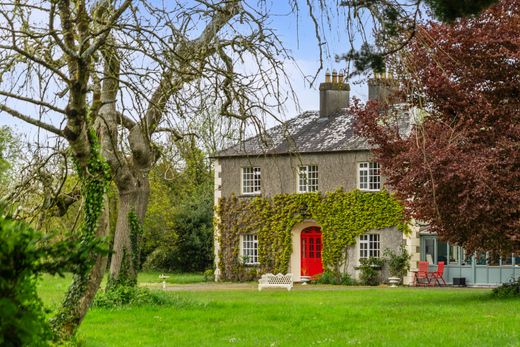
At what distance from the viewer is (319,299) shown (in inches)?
1073

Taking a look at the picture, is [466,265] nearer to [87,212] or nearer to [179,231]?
[179,231]

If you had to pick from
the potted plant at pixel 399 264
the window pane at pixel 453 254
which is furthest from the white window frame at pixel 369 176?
the window pane at pixel 453 254

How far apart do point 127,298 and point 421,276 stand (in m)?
16.3

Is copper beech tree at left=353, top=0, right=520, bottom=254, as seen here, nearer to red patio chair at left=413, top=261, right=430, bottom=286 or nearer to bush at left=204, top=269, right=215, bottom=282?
red patio chair at left=413, top=261, right=430, bottom=286

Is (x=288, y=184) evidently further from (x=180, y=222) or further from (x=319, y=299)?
(x=319, y=299)

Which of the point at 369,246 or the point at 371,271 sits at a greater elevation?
the point at 369,246

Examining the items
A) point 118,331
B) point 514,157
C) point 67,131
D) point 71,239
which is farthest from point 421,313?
point 71,239

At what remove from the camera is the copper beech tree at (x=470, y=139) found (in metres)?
A: 23.6

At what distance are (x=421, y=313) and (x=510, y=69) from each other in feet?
25.0

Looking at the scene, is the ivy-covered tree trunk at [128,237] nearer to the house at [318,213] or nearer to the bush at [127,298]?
the bush at [127,298]

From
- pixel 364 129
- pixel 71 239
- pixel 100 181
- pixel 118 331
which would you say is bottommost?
pixel 118 331

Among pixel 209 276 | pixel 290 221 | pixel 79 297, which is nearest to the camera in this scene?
pixel 79 297

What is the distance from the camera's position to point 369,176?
3847cm

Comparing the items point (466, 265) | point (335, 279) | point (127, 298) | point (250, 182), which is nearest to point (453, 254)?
point (466, 265)
